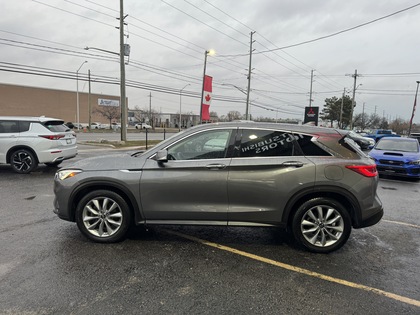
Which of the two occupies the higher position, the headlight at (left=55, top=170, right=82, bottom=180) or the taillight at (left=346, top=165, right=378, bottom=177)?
the taillight at (left=346, top=165, right=378, bottom=177)

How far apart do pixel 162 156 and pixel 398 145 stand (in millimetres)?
10806

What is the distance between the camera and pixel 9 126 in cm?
922

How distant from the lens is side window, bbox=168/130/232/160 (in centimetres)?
411

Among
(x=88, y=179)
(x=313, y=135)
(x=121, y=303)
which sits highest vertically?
(x=313, y=135)

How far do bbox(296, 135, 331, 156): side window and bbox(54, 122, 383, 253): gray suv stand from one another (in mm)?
13

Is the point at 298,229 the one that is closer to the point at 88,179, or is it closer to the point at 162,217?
the point at 162,217

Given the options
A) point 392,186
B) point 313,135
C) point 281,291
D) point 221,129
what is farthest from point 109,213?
point 392,186

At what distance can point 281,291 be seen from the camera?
314cm

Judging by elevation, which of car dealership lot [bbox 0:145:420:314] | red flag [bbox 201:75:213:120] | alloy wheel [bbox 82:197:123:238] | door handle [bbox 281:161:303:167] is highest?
red flag [bbox 201:75:213:120]

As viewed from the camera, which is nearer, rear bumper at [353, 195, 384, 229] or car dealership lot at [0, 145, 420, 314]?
car dealership lot at [0, 145, 420, 314]

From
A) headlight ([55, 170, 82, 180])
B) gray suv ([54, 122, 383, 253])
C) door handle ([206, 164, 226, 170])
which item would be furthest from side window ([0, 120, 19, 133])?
door handle ([206, 164, 226, 170])

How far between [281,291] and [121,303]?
160 centimetres

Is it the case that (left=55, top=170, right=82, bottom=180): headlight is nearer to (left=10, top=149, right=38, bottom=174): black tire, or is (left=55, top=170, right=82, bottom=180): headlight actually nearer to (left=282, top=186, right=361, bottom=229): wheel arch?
(left=282, top=186, right=361, bottom=229): wheel arch

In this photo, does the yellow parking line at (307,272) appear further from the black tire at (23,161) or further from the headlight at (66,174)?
the black tire at (23,161)
